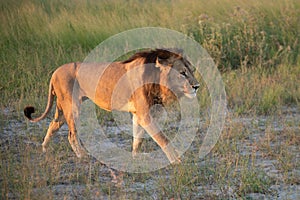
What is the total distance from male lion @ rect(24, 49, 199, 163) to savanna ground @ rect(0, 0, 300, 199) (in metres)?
0.34

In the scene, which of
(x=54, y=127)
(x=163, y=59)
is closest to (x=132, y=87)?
(x=163, y=59)

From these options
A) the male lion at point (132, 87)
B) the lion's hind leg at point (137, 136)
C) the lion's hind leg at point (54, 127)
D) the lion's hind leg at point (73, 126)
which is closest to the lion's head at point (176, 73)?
the male lion at point (132, 87)

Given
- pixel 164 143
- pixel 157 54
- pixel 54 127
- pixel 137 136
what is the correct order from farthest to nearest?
pixel 54 127
pixel 137 136
pixel 157 54
pixel 164 143

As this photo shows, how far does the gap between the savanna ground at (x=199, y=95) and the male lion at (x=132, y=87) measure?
0.34 metres

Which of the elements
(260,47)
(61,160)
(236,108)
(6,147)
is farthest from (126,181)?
(260,47)

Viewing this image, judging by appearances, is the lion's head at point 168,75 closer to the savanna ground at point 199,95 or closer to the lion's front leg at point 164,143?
the lion's front leg at point 164,143

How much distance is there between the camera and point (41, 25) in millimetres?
11312

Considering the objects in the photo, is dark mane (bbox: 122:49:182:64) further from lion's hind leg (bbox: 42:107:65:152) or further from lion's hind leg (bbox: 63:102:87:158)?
A: lion's hind leg (bbox: 42:107:65:152)

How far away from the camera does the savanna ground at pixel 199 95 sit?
16.7 ft

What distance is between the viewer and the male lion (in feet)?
18.7

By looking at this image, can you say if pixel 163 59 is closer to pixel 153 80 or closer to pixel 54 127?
pixel 153 80

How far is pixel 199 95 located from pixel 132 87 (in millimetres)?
2465

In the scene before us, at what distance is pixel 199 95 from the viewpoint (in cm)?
830

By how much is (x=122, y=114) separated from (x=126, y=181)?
2202 millimetres
